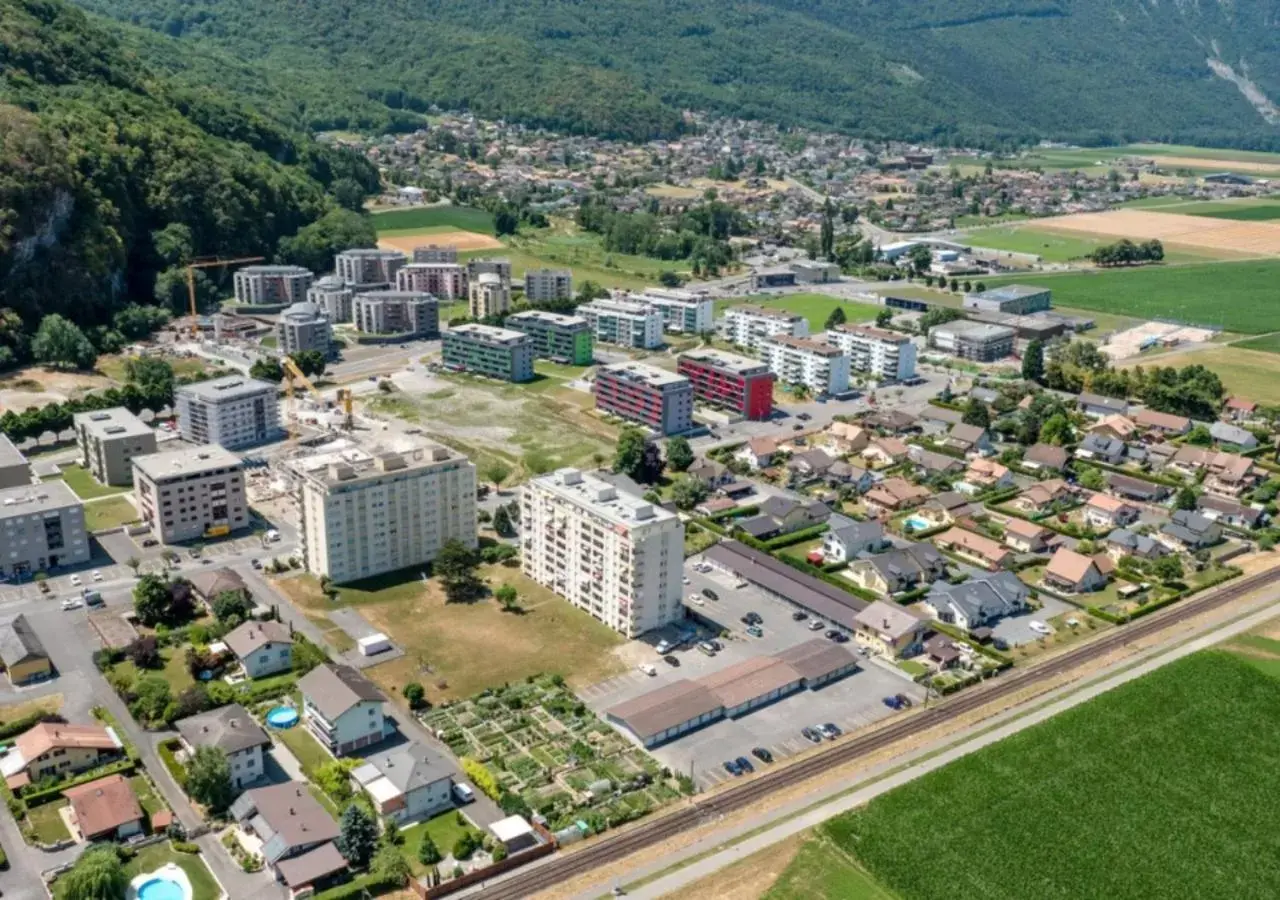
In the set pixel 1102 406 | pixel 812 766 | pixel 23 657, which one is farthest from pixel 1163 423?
pixel 23 657

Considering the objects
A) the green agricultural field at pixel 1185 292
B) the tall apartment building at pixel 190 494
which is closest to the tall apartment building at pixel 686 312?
the green agricultural field at pixel 1185 292

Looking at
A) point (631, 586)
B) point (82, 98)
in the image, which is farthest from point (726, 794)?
point (82, 98)

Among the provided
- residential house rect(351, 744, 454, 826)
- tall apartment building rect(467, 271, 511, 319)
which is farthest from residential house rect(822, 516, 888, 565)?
tall apartment building rect(467, 271, 511, 319)

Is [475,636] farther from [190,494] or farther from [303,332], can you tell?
[303,332]

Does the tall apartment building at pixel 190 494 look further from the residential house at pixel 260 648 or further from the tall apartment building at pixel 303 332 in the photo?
the tall apartment building at pixel 303 332

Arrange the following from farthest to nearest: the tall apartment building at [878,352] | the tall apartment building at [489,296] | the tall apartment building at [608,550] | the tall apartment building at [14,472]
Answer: the tall apartment building at [489,296] < the tall apartment building at [878,352] < the tall apartment building at [14,472] < the tall apartment building at [608,550]

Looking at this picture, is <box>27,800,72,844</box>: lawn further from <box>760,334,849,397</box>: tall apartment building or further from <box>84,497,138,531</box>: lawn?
<box>760,334,849,397</box>: tall apartment building

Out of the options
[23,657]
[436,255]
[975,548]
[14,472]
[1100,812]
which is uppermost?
[436,255]
